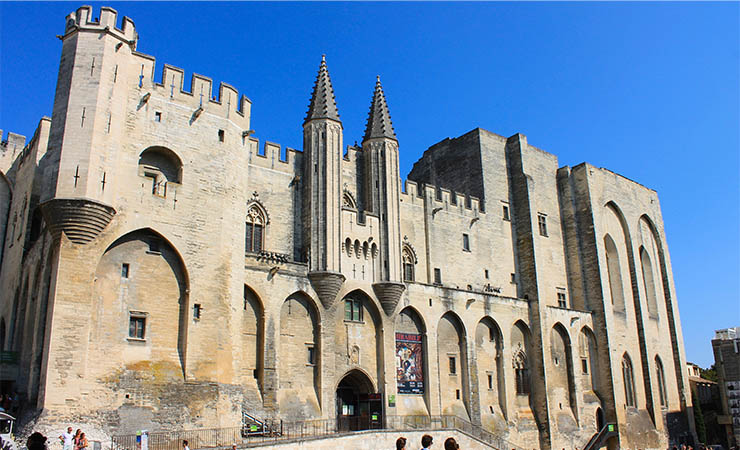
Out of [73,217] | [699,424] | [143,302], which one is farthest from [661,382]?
[73,217]

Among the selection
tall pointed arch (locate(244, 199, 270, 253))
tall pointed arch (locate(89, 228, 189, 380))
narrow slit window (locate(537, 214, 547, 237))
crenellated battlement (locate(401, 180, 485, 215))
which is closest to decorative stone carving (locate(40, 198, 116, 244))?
tall pointed arch (locate(89, 228, 189, 380))

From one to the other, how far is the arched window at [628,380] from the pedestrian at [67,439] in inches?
1380

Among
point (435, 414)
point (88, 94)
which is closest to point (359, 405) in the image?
point (435, 414)

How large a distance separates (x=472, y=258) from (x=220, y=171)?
18002 millimetres

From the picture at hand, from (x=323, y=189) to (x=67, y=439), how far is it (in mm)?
15375

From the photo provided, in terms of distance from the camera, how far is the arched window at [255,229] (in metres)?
28.6

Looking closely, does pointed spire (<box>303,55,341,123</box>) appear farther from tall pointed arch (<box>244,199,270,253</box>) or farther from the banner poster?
the banner poster

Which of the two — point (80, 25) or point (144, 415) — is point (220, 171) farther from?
point (144, 415)

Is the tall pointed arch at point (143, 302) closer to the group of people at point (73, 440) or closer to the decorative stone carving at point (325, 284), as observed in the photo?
the group of people at point (73, 440)

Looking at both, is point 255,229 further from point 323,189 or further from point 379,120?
point 379,120

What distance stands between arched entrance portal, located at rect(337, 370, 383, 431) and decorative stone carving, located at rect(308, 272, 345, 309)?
3609 millimetres

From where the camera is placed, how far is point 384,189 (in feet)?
106

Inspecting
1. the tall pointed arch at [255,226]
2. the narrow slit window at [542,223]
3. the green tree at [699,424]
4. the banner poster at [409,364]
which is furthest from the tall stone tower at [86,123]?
the green tree at [699,424]

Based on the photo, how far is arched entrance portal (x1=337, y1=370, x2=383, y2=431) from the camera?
29.1m
